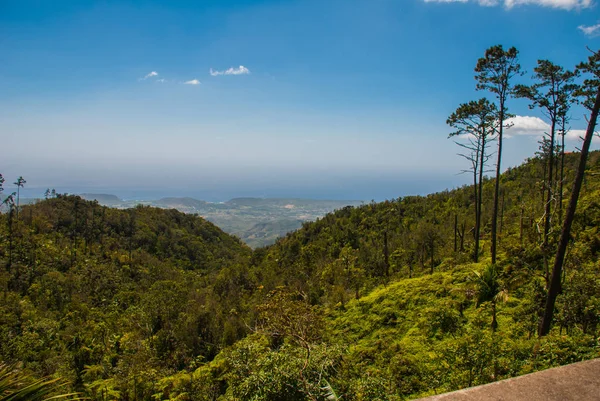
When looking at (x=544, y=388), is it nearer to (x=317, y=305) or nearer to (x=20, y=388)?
(x=20, y=388)

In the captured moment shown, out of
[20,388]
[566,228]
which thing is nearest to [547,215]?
[566,228]

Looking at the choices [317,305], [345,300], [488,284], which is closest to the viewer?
[488,284]

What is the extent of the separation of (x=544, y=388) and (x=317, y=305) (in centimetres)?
1627

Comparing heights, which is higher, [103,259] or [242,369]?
[242,369]

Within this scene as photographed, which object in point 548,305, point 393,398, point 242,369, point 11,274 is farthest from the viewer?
point 11,274

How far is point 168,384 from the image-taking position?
1329 centimetres

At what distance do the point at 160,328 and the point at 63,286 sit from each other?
80.9 ft

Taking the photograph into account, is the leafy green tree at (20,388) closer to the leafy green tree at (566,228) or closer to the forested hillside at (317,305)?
the forested hillside at (317,305)

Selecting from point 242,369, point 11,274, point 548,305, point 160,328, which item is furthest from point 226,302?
point 11,274

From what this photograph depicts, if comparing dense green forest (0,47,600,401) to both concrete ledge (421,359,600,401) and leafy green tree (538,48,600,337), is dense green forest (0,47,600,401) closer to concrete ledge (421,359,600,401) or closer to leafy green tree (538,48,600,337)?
leafy green tree (538,48,600,337)

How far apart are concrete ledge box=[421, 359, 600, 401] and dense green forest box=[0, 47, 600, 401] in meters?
3.13

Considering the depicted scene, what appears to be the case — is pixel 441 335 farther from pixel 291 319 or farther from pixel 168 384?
pixel 168 384

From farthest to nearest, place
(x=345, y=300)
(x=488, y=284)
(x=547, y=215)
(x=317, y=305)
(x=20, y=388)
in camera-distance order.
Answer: (x=345, y=300), (x=317, y=305), (x=547, y=215), (x=488, y=284), (x=20, y=388)

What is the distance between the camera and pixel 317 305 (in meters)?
18.0
